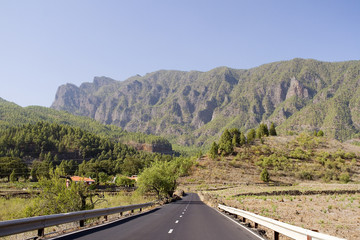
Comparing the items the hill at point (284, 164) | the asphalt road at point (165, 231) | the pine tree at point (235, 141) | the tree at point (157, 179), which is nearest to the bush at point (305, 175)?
the hill at point (284, 164)

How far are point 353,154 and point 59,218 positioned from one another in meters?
140

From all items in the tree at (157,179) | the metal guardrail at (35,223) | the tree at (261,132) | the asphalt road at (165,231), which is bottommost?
the tree at (157,179)

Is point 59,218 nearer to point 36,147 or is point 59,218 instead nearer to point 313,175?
point 313,175

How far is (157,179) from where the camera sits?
48.2 m

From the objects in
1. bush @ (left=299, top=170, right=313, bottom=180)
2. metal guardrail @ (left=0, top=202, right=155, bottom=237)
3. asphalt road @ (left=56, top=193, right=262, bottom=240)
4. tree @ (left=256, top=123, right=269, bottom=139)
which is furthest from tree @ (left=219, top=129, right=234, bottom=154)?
metal guardrail @ (left=0, top=202, right=155, bottom=237)

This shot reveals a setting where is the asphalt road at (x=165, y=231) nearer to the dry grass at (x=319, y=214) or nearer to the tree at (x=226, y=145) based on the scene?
the dry grass at (x=319, y=214)

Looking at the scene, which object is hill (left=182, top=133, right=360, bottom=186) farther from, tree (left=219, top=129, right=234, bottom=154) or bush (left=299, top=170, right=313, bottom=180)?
tree (left=219, top=129, right=234, bottom=154)

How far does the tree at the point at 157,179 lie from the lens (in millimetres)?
47487

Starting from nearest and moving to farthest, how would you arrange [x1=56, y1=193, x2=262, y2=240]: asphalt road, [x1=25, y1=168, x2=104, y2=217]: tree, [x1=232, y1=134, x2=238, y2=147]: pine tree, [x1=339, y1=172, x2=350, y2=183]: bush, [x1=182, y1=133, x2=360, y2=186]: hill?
[x1=56, y1=193, x2=262, y2=240]: asphalt road, [x1=25, y1=168, x2=104, y2=217]: tree, [x1=339, y1=172, x2=350, y2=183]: bush, [x1=182, y1=133, x2=360, y2=186]: hill, [x1=232, y1=134, x2=238, y2=147]: pine tree

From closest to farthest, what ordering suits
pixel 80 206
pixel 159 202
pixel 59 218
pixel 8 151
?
1. pixel 59 218
2. pixel 80 206
3. pixel 159 202
4. pixel 8 151

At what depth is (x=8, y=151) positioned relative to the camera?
16488 cm

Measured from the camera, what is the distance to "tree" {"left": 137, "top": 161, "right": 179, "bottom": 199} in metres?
47.5

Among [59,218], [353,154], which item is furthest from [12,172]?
[353,154]

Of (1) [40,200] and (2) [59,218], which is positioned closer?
(2) [59,218]
